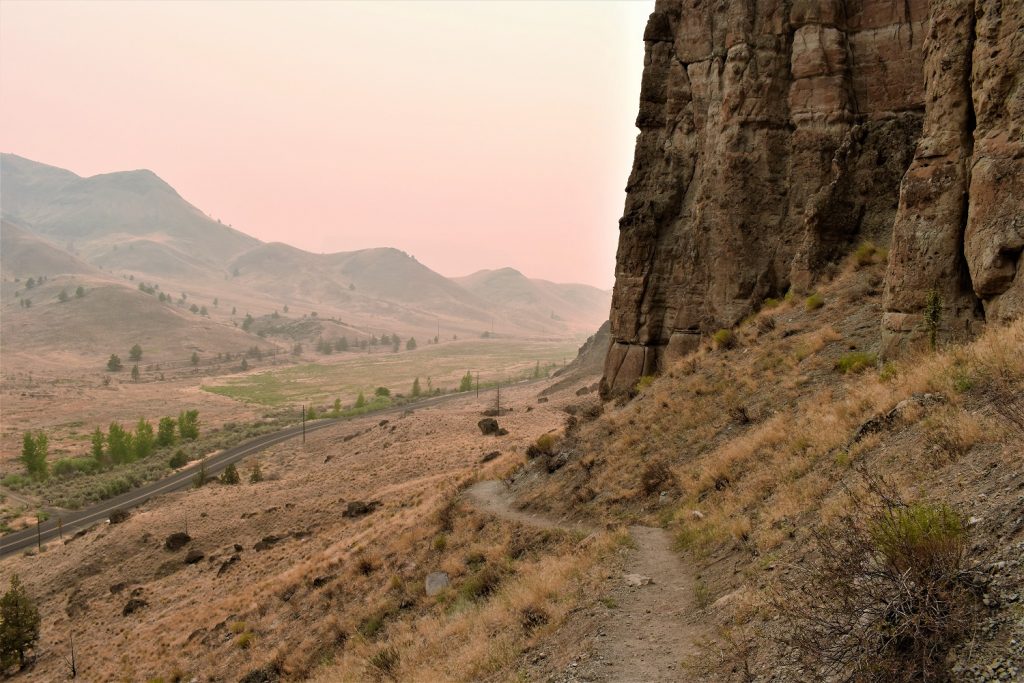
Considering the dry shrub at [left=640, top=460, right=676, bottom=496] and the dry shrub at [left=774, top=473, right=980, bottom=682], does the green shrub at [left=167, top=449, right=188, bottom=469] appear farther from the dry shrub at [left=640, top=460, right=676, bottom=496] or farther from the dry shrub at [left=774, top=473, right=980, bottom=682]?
the dry shrub at [left=774, top=473, right=980, bottom=682]

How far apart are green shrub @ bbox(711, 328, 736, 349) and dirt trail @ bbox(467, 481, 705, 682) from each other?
11443 millimetres

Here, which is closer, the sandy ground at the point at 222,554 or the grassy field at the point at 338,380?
the sandy ground at the point at 222,554

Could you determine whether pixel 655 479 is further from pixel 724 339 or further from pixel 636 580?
pixel 724 339

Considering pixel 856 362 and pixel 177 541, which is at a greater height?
pixel 856 362

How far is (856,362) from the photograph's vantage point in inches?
624

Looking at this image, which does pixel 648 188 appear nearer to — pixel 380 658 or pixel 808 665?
pixel 380 658

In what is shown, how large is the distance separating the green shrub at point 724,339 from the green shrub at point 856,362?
6.49 meters

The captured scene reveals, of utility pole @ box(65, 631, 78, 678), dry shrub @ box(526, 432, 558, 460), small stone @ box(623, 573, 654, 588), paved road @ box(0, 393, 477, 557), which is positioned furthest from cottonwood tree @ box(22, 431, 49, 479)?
small stone @ box(623, 573, 654, 588)

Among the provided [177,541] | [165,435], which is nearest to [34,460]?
[165,435]

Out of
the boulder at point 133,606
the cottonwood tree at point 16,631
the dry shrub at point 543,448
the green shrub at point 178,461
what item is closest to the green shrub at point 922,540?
the dry shrub at point 543,448

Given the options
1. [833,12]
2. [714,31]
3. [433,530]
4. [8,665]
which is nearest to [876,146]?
[833,12]

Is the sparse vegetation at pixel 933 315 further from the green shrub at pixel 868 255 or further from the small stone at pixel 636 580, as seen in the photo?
the green shrub at pixel 868 255

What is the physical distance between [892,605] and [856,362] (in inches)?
465

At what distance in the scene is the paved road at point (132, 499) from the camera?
52.1m
